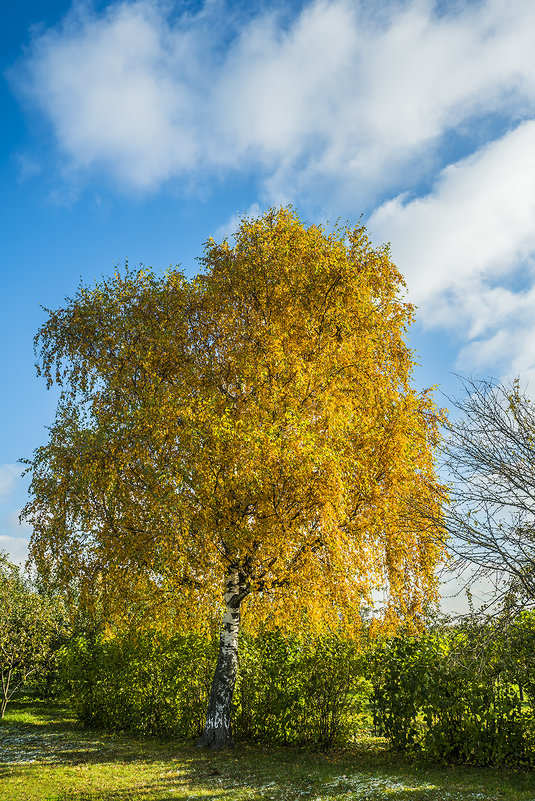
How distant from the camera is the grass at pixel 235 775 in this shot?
7.48m

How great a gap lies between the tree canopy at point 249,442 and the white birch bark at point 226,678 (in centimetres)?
24

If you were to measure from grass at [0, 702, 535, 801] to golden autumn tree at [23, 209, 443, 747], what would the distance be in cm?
154

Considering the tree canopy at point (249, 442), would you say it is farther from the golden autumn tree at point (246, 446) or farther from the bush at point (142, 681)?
the bush at point (142, 681)

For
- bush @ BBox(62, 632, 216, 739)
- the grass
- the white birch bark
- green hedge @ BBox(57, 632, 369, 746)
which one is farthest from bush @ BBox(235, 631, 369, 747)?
bush @ BBox(62, 632, 216, 739)

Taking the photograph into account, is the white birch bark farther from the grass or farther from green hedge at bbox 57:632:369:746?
green hedge at bbox 57:632:369:746

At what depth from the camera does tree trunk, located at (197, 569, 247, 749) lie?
428 inches

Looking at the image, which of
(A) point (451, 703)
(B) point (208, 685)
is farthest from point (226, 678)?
(A) point (451, 703)

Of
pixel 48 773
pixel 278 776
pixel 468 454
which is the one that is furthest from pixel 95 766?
pixel 468 454

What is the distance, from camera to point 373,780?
8.04 meters

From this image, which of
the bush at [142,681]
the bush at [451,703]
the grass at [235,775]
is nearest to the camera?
the grass at [235,775]

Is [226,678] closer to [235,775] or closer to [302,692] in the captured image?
[302,692]

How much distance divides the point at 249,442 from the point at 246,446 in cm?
25

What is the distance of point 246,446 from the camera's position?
976 centimetres

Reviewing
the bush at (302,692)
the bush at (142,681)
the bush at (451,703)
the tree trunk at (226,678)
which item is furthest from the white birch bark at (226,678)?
the bush at (451,703)
